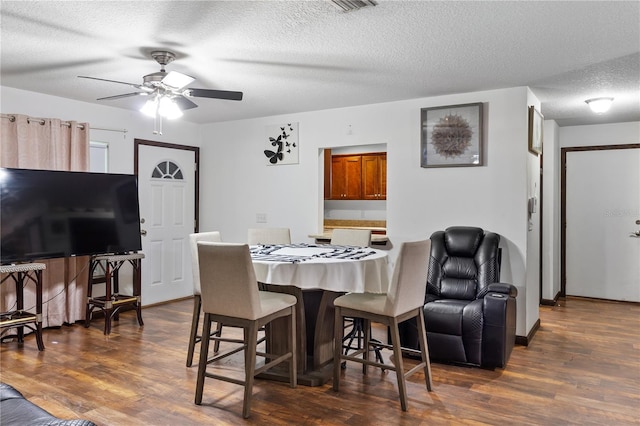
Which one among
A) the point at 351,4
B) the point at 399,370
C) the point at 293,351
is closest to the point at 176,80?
the point at 351,4

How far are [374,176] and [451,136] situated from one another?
2.43 meters

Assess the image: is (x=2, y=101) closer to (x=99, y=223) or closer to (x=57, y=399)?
(x=99, y=223)


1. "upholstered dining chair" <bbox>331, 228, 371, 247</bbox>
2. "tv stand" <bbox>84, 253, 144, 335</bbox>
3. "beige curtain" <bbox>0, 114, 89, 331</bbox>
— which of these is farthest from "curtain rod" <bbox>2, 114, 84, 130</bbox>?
"upholstered dining chair" <bbox>331, 228, 371, 247</bbox>

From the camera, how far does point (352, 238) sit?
4574 millimetres

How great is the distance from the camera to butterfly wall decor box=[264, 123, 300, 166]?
18.9 feet

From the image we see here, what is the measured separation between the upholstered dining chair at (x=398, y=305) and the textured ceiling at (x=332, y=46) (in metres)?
1.41

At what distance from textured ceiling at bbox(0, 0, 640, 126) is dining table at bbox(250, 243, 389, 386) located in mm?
1502

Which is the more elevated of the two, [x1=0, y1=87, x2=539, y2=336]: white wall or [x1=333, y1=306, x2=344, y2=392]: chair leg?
[x1=0, y1=87, x2=539, y2=336]: white wall

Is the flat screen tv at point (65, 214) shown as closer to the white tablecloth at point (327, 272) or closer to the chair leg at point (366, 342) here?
the white tablecloth at point (327, 272)

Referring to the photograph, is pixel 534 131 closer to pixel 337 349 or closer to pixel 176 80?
pixel 337 349

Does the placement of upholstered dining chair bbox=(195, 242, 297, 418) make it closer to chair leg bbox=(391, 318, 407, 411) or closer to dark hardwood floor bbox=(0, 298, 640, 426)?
dark hardwood floor bbox=(0, 298, 640, 426)

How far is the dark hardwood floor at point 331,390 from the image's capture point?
2.81 meters

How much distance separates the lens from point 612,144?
244 inches

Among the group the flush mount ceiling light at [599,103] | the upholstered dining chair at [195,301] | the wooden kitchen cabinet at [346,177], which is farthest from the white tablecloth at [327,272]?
the wooden kitchen cabinet at [346,177]
